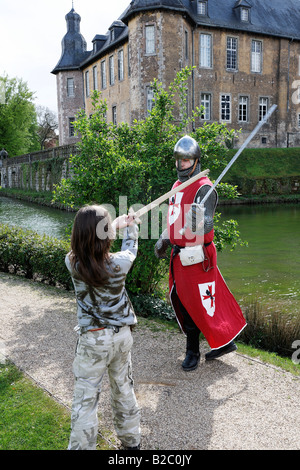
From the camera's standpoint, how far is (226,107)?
110 ft

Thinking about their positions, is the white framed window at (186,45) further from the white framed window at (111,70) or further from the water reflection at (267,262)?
the water reflection at (267,262)

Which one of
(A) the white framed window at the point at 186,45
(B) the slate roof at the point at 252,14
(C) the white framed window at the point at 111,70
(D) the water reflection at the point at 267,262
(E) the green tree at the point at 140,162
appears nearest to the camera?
(E) the green tree at the point at 140,162

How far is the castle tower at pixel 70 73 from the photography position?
4131 cm

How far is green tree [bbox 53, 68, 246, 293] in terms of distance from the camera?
20.8 feet

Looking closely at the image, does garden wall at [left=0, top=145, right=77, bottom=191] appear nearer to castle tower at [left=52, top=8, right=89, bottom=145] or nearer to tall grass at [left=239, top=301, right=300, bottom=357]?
castle tower at [left=52, top=8, right=89, bottom=145]

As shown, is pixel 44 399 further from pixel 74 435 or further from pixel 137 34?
pixel 137 34

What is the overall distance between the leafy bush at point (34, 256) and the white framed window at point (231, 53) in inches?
1125

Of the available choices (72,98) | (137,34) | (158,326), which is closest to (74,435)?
(158,326)

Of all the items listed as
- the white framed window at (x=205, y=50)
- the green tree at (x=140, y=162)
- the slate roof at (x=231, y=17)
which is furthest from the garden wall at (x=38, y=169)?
the green tree at (x=140, y=162)

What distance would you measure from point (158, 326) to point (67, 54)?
137 feet

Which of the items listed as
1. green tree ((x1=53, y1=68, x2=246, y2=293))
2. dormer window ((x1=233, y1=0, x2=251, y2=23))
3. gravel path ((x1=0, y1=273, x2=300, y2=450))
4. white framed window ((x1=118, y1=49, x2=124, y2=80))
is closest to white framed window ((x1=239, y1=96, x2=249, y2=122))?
dormer window ((x1=233, y1=0, x2=251, y2=23))

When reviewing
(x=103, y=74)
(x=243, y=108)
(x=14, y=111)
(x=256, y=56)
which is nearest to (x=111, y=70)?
(x=103, y=74)

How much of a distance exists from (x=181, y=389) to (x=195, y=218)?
1.59 meters

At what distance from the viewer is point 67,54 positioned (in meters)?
41.9
